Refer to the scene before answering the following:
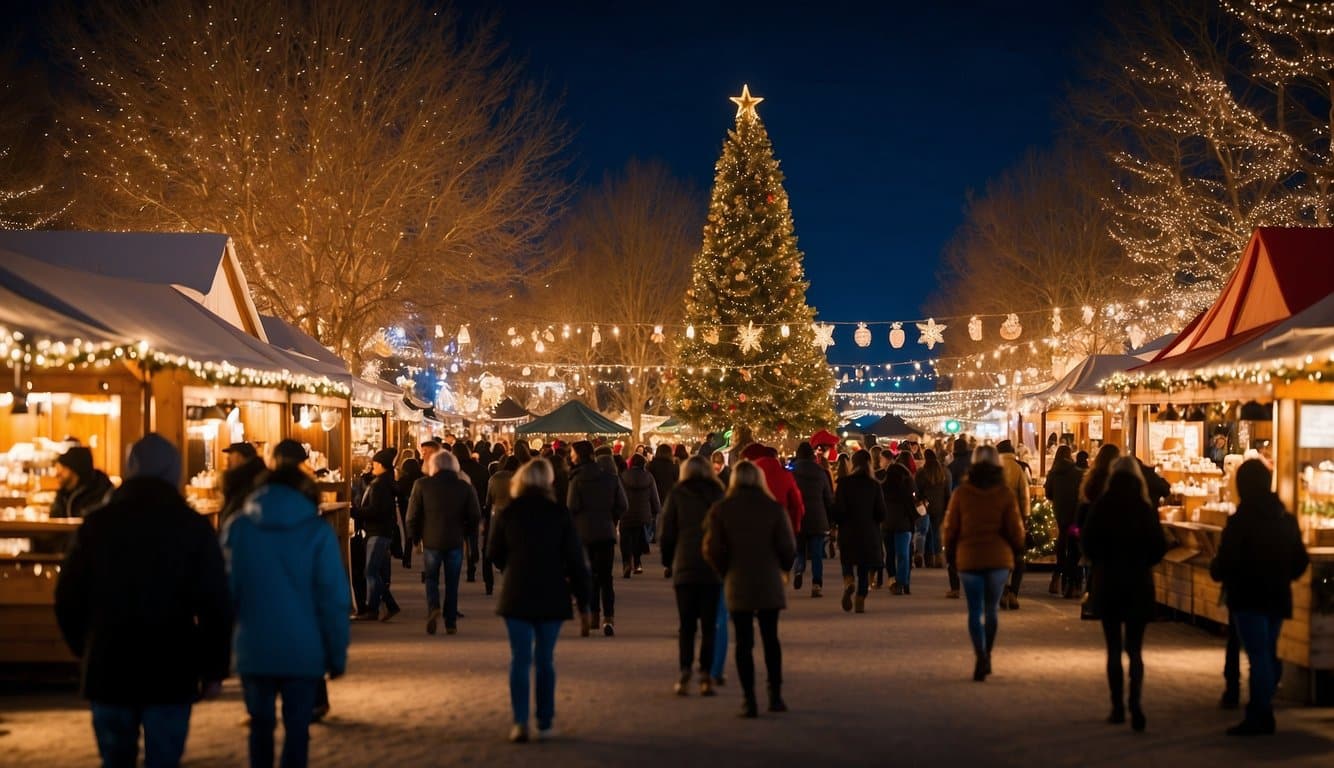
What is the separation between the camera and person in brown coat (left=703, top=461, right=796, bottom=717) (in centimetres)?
893

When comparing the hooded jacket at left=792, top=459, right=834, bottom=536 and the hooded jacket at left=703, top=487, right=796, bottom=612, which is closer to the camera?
the hooded jacket at left=703, top=487, right=796, bottom=612

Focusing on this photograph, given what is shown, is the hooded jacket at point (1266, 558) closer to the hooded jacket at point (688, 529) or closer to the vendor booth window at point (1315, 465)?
the vendor booth window at point (1315, 465)

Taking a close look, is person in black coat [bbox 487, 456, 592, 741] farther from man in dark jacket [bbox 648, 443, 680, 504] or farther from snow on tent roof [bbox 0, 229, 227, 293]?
man in dark jacket [bbox 648, 443, 680, 504]

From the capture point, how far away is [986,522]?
10.4m

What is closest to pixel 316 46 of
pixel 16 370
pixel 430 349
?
pixel 16 370

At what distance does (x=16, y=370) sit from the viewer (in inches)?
411

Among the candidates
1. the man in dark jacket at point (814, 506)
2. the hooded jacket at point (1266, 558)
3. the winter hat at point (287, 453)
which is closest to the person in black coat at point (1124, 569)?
the hooded jacket at point (1266, 558)

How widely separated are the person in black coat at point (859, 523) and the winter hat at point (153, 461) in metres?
10.5

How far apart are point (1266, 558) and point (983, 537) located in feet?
7.23

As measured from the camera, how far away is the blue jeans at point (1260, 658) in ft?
28.3

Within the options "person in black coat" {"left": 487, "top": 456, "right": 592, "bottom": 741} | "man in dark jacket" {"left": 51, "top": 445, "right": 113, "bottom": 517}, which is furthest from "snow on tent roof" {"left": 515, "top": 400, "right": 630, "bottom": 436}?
"person in black coat" {"left": 487, "top": 456, "right": 592, "bottom": 741}

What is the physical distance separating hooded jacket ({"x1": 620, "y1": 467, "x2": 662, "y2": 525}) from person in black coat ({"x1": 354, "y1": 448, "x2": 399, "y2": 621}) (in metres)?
4.32

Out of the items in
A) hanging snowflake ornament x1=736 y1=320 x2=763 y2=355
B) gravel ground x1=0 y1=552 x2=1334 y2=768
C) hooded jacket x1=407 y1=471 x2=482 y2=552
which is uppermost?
hanging snowflake ornament x1=736 y1=320 x2=763 y2=355

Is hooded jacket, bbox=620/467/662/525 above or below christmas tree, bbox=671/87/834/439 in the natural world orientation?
below
